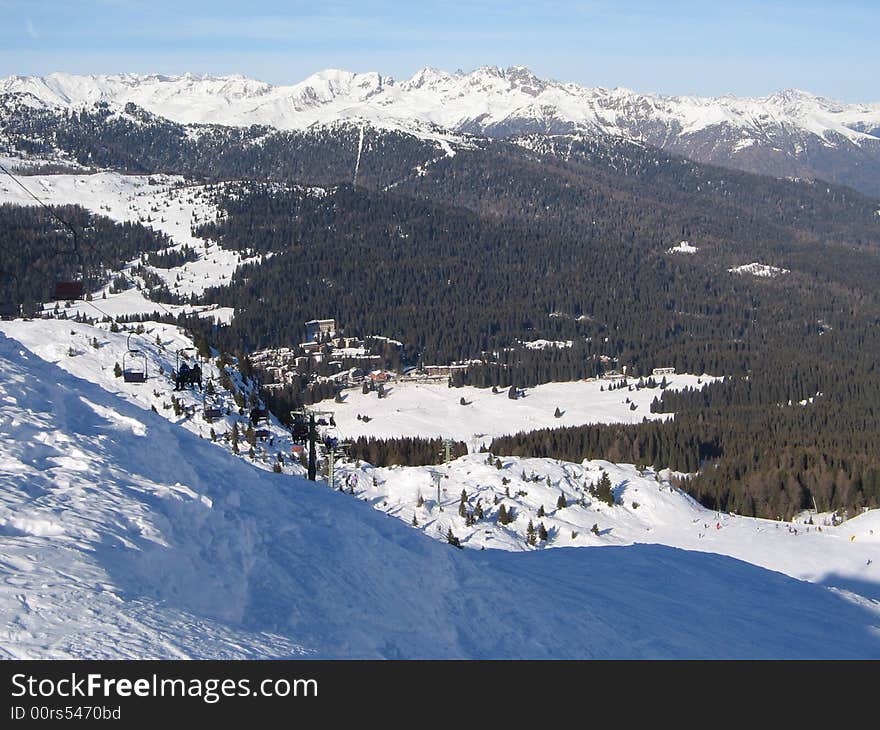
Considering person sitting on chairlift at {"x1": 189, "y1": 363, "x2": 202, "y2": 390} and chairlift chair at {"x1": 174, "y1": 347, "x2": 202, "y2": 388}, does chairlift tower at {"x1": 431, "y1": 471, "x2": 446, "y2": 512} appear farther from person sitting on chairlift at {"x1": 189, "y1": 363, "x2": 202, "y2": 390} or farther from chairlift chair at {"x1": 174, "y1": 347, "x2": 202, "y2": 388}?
chairlift chair at {"x1": 174, "y1": 347, "x2": 202, "y2": 388}

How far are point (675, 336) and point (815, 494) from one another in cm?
11298

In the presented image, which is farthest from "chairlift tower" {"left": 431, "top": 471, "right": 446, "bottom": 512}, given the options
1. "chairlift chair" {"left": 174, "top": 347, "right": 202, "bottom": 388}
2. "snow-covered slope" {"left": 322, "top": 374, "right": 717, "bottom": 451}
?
"snow-covered slope" {"left": 322, "top": 374, "right": 717, "bottom": 451}

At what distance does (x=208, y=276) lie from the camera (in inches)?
7844

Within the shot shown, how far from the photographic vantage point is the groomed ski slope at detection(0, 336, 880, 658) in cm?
1456

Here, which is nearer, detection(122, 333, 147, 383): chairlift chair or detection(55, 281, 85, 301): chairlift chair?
detection(55, 281, 85, 301): chairlift chair

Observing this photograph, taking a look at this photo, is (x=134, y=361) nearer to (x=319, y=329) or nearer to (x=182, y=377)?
(x=182, y=377)

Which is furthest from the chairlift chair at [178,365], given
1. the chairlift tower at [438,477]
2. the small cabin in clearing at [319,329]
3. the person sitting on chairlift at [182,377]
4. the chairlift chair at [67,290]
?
the small cabin in clearing at [319,329]

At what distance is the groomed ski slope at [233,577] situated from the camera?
14555 millimetres

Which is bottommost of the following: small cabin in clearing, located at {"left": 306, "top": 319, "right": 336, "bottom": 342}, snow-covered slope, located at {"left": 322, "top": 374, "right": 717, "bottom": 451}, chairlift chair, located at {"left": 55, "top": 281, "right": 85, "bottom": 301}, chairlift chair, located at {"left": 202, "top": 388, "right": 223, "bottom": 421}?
snow-covered slope, located at {"left": 322, "top": 374, "right": 717, "bottom": 451}

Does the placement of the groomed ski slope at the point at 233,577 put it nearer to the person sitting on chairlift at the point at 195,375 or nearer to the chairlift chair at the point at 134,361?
the person sitting on chairlift at the point at 195,375

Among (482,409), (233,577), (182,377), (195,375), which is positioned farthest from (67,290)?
(482,409)

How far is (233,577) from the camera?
17.1 m

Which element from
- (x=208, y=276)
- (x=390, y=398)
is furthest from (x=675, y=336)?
(x=208, y=276)
